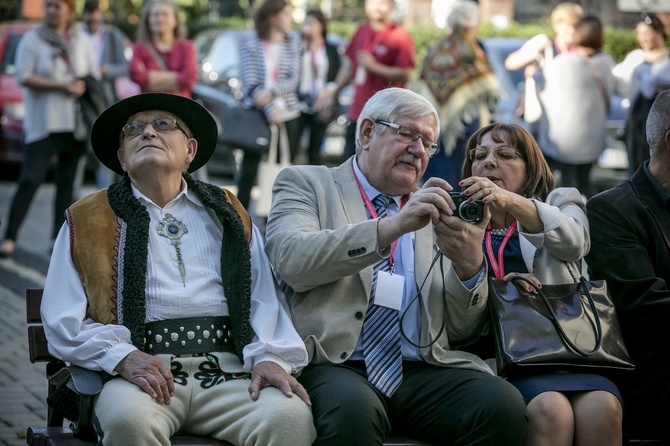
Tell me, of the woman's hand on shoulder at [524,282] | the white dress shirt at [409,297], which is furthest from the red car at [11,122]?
Answer: the woman's hand on shoulder at [524,282]

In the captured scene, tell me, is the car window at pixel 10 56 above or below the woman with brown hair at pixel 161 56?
below

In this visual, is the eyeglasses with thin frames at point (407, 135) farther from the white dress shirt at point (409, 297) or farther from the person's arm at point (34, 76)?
the person's arm at point (34, 76)

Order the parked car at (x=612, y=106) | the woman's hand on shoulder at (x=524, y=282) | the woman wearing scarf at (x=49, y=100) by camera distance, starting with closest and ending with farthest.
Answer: the woman's hand on shoulder at (x=524, y=282), the woman wearing scarf at (x=49, y=100), the parked car at (x=612, y=106)

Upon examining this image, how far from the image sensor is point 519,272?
4945 mm

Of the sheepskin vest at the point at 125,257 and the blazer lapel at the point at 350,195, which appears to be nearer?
the sheepskin vest at the point at 125,257

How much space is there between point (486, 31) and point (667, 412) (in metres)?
19.6

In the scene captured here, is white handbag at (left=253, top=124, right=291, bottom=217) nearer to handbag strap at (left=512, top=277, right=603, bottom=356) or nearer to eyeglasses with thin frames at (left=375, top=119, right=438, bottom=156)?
eyeglasses with thin frames at (left=375, top=119, right=438, bottom=156)

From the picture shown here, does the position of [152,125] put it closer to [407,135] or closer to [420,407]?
[407,135]

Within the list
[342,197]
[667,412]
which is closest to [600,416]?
[667,412]

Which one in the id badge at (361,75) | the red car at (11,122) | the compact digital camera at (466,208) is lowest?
the red car at (11,122)

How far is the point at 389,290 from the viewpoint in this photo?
184 inches

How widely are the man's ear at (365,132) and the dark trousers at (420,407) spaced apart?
899 millimetres

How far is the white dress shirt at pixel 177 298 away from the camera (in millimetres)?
4254

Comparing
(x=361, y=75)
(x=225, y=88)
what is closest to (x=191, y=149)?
(x=361, y=75)
